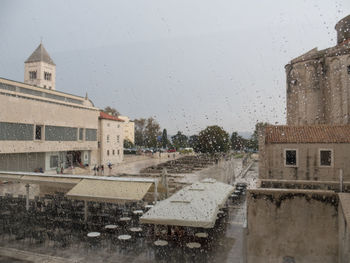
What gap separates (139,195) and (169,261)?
3370 millimetres

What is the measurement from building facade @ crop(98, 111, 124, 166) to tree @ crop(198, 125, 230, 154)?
15.5 metres

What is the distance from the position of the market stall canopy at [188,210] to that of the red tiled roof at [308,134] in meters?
8.16

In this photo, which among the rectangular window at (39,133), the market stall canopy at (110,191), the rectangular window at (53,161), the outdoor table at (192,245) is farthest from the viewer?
the rectangular window at (53,161)

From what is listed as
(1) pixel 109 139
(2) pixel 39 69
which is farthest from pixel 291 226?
(2) pixel 39 69

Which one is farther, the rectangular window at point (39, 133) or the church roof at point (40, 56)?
the church roof at point (40, 56)

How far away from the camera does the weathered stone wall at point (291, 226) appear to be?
838cm

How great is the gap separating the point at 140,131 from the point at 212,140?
40.9 meters

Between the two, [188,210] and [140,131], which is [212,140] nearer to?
[140,131]

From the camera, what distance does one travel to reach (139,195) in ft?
39.5

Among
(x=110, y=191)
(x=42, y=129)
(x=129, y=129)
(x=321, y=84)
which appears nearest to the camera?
(x=110, y=191)

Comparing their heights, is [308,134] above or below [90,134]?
below

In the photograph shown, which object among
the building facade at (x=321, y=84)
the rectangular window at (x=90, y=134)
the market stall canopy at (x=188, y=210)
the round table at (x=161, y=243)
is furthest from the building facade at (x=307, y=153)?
the rectangular window at (x=90, y=134)

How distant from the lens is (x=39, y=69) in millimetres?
54469

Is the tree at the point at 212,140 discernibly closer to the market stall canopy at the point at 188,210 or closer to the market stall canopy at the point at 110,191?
the market stall canopy at the point at 188,210
